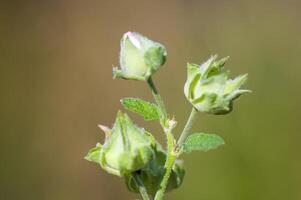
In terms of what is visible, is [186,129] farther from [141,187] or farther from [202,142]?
[141,187]

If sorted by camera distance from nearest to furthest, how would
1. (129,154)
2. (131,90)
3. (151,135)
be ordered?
(129,154), (151,135), (131,90)

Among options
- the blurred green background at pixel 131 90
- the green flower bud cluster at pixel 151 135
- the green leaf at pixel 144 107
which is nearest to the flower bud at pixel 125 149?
the green flower bud cluster at pixel 151 135

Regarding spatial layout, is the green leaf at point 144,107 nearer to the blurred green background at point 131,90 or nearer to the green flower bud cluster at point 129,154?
the green flower bud cluster at point 129,154

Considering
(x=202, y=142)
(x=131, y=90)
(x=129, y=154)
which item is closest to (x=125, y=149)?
(x=129, y=154)

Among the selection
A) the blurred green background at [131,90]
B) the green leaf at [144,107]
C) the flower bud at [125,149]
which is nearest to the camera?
the flower bud at [125,149]

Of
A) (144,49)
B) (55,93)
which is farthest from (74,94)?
(144,49)

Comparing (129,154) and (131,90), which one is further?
(131,90)

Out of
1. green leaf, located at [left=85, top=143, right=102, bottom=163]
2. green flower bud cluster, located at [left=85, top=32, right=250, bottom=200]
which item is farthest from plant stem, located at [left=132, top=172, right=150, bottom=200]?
green leaf, located at [left=85, top=143, right=102, bottom=163]

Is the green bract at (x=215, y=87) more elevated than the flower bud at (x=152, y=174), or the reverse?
the green bract at (x=215, y=87)
